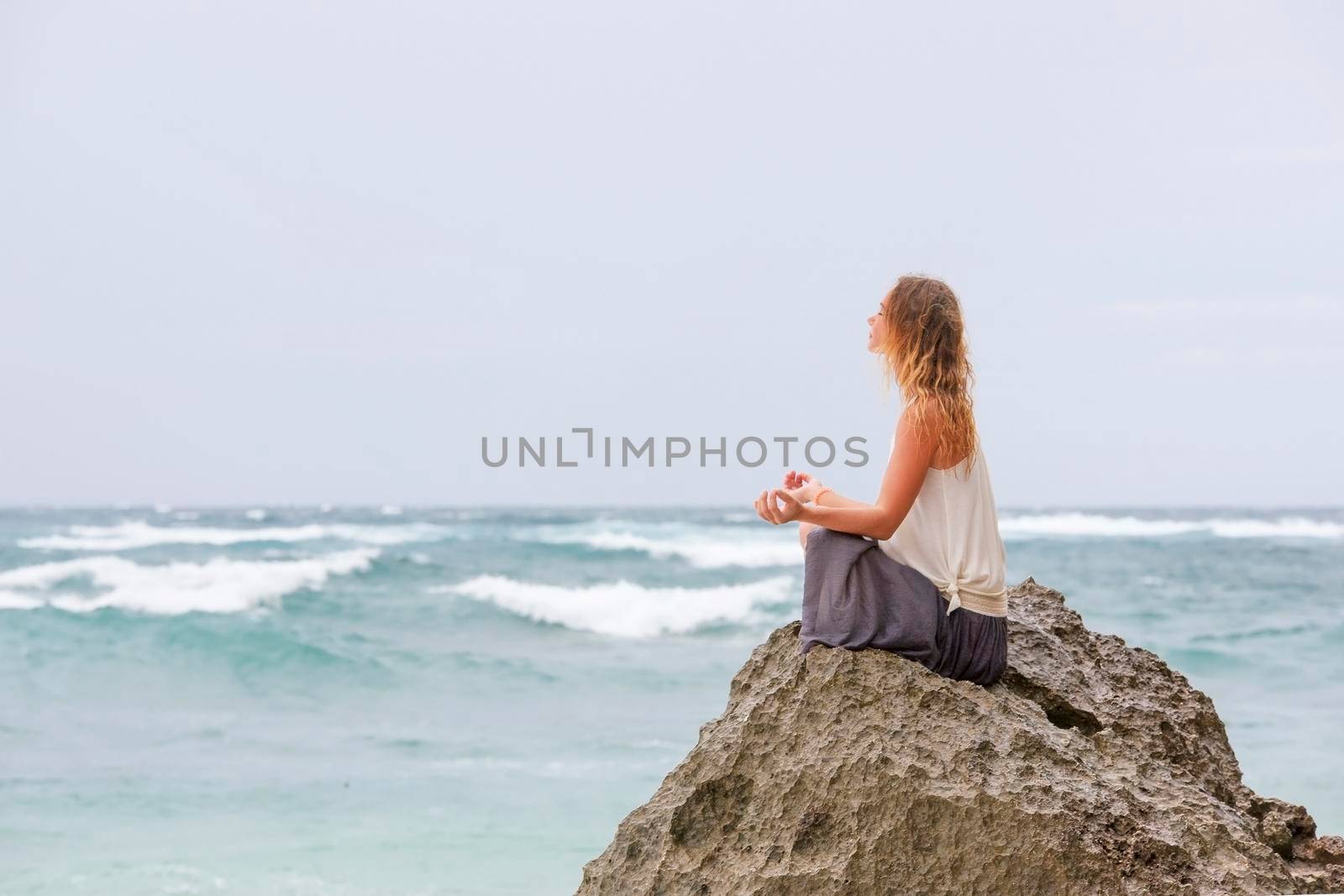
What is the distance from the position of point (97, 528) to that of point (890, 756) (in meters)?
26.2

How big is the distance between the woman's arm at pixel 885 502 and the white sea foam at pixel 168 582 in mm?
12903

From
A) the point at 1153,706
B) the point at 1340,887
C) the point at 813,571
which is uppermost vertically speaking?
the point at 813,571

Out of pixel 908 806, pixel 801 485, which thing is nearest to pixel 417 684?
pixel 801 485

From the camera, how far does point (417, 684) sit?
12961 mm

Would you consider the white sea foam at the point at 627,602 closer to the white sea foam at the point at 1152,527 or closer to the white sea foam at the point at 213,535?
the white sea foam at the point at 213,535

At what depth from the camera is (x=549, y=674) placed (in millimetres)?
13125

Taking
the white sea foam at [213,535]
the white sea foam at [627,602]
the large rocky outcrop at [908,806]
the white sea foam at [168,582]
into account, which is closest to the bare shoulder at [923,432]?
the large rocky outcrop at [908,806]

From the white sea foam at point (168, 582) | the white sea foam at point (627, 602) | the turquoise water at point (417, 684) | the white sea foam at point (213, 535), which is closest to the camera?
the turquoise water at point (417, 684)

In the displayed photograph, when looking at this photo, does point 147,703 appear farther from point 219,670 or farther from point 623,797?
point 623,797

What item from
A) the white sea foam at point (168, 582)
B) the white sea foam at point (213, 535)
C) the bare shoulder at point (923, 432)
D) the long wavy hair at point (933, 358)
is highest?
the long wavy hair at point (933, 358)

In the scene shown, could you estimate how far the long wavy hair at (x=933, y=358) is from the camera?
325cm

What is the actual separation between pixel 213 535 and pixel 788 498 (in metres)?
21.6

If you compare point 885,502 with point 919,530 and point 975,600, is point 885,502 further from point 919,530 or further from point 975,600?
point 975,600

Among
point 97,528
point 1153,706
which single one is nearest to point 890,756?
point 1153,706
